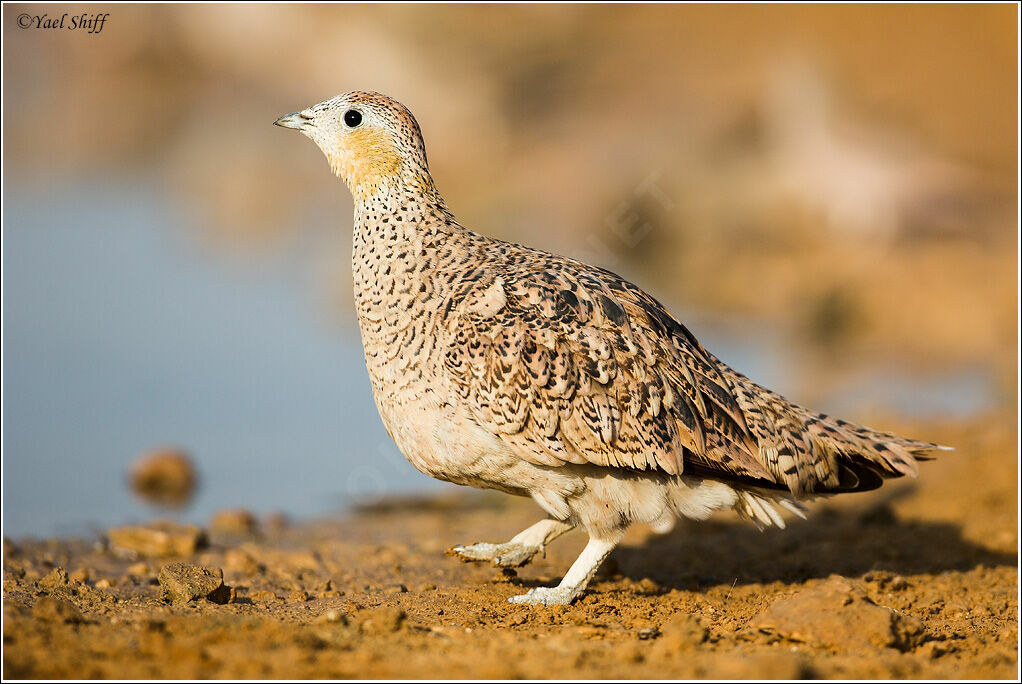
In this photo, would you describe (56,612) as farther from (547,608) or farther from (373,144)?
(373,144)

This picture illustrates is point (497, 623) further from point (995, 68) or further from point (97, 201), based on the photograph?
point (995, 68)

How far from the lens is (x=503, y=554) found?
6707 millimetres

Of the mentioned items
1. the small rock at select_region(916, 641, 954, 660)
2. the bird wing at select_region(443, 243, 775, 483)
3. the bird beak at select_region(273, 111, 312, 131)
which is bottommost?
the small rock at select_region(916, 641, 954, 660)

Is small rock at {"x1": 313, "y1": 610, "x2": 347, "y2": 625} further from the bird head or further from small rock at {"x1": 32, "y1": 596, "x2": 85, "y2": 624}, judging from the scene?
the bird head

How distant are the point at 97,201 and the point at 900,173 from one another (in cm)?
1279

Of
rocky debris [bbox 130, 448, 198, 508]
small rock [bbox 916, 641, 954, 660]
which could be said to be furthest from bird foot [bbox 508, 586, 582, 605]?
rocky debris [bbox 130, 448, 198, 508]

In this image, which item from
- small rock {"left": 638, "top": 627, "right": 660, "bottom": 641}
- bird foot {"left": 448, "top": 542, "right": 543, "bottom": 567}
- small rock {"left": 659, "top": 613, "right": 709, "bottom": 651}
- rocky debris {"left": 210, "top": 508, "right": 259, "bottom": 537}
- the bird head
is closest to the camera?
small rock {"left": 659, "top": 613, "right": 709, "bottom": 651}

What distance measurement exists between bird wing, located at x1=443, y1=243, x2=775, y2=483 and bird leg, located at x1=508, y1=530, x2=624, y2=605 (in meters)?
0.54

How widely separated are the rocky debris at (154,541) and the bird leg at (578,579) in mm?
2682

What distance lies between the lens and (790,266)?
16.9 m

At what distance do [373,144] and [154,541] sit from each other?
3.19 meters

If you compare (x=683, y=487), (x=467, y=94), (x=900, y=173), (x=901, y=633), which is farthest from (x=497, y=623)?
(x=467, y=94)

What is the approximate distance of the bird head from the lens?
6492 mm

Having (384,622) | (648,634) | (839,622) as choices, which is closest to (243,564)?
(384,622)
